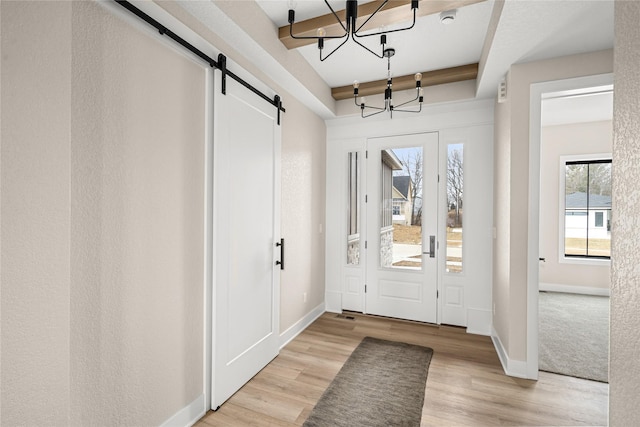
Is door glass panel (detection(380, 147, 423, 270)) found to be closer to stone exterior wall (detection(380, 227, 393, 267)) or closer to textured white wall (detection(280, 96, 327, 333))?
stone exterior wall (detection(380, 227, 393, 267))

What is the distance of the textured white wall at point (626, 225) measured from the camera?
68cm

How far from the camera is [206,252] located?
2.09 m

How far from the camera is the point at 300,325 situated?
351 cm

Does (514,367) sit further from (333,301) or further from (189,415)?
(189,415)

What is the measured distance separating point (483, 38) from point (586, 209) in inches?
162

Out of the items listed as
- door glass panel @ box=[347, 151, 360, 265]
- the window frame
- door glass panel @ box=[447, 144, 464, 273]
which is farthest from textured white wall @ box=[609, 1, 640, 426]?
the window frame

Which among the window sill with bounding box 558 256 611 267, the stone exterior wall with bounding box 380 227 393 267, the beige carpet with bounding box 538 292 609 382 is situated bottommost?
the beige carpet with bounding box 538 292 609 382

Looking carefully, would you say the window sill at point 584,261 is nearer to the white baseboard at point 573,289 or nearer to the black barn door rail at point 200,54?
the white baseboard at point 573,289

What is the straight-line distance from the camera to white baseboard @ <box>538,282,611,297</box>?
16.0 feet

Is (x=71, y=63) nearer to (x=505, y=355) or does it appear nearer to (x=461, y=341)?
(x=505, y=355)

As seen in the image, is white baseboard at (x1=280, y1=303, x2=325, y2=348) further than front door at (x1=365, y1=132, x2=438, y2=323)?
No

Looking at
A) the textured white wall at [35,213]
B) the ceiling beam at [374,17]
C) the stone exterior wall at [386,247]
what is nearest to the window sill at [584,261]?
the stone exterior wall at [386,247]

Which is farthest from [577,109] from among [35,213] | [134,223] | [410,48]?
[35,213]

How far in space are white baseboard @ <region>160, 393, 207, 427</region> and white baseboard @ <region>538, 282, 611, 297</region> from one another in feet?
18.2
